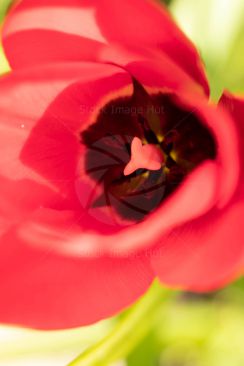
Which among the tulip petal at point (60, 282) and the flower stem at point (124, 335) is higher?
the tulip petal at point (60, 282)

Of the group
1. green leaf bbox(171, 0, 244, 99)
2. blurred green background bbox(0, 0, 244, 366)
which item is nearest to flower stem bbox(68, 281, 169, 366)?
blurred green background bbox(0, 0, 244, 366)

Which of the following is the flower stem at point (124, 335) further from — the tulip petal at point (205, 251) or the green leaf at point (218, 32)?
the green leaf at point (218, 32)

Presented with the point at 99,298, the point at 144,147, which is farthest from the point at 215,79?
the point at 99,298

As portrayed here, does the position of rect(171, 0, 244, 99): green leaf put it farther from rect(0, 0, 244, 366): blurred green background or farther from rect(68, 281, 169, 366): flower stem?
rect(68, 281, 169, 366): flower stem

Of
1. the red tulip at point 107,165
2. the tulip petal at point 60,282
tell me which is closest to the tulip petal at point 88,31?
the red tulip at point 107,165

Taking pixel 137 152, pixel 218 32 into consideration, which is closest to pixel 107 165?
pixel 137 152

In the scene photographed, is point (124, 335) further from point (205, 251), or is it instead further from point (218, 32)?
point (218, 32)
